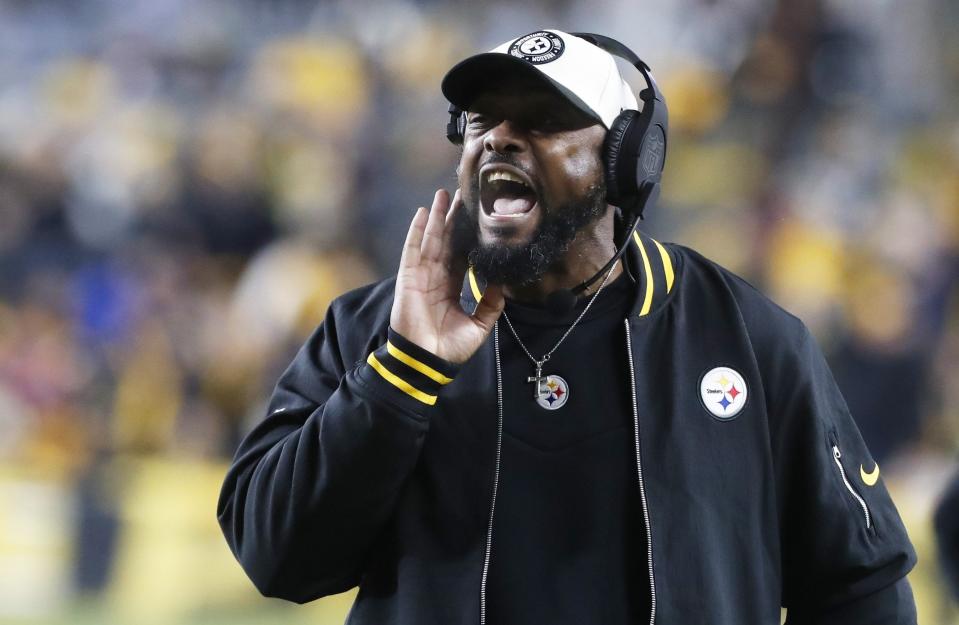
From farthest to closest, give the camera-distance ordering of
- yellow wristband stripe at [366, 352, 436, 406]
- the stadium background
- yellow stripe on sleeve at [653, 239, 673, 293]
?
the stadium background, yellow stripe on sleeve at [653, 239, 673, 293], yellow wristband stripe at [366, 352, 436, 406]

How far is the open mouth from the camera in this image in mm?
1557

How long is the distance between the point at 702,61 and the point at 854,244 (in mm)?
1023

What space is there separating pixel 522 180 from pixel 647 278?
0.21m

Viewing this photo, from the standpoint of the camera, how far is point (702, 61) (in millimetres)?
5449

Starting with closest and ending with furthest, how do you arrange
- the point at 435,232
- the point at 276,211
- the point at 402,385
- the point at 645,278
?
the point at 402,385 < the point at 435,232 < the point at 645,278 < the point at 276,211

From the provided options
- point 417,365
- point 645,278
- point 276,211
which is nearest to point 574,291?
point 645,278

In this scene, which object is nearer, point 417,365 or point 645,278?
point 417,365

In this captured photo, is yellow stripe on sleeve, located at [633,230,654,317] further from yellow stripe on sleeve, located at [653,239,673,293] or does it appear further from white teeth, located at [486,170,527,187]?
white teeth, located at [486,170,527,187]

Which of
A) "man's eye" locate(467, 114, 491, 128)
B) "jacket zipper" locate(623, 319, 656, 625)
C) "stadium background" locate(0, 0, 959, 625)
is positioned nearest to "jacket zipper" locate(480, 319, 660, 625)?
"jacket zipper" locate(623, 319, 656, 625)

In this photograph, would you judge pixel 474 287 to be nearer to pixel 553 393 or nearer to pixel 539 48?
pixel 553 393

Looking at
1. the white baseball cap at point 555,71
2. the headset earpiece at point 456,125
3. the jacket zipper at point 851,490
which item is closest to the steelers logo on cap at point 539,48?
the white baseball cap at point 555,71

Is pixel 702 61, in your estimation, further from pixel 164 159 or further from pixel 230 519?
pixel 230 519

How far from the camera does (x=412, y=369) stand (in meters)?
1.42

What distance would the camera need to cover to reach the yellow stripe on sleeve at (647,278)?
1593 millimetres
